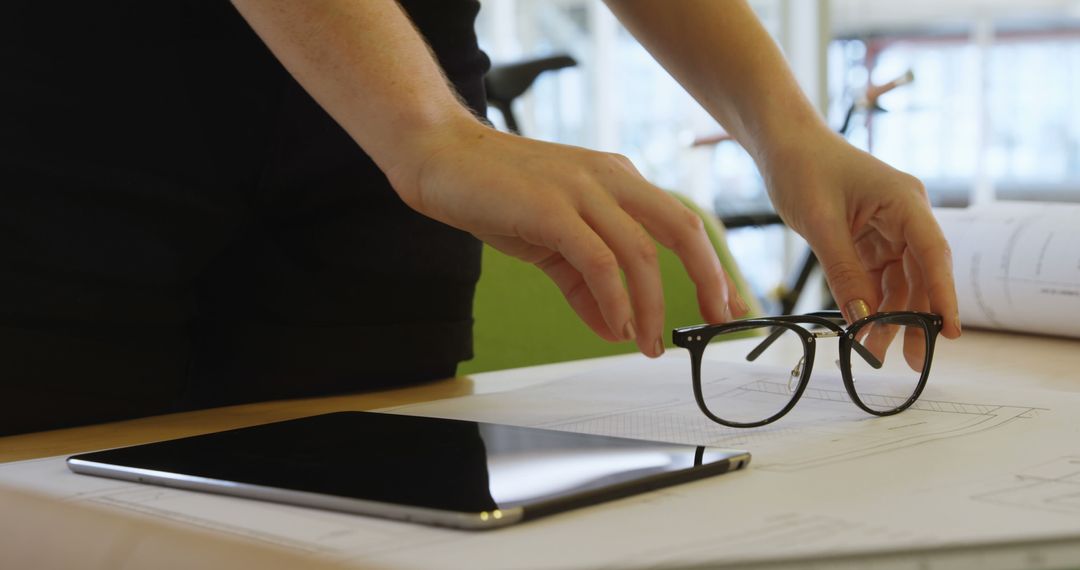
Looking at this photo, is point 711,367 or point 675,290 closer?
point 711,367

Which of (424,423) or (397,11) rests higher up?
(397,11)

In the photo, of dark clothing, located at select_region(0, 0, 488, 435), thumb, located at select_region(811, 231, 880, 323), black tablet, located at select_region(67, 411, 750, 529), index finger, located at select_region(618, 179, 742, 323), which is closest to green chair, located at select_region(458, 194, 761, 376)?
dark clothing, located at select_region(0, 0, 488, 435)

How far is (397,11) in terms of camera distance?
0.56m

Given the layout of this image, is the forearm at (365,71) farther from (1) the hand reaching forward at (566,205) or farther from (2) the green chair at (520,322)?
(2) the green chair at (520,322)

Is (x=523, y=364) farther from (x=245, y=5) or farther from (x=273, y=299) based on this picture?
(x=245, y=5)

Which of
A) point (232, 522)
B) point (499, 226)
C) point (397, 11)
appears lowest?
point (232, 522)

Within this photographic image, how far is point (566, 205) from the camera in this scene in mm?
502

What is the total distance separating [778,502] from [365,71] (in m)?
0.29

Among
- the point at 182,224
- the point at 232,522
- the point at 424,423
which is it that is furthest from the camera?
the point at 182,224

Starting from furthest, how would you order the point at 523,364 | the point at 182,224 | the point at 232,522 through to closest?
the point at 523,364 → the point at 182,224 → the point at 232,522

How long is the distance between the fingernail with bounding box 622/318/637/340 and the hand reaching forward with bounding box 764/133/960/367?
0.19 m

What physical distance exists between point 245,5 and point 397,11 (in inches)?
3.0

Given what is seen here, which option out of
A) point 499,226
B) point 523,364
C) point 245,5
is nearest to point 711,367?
point 499,226

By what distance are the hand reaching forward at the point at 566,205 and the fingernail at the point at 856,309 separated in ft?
0.60
